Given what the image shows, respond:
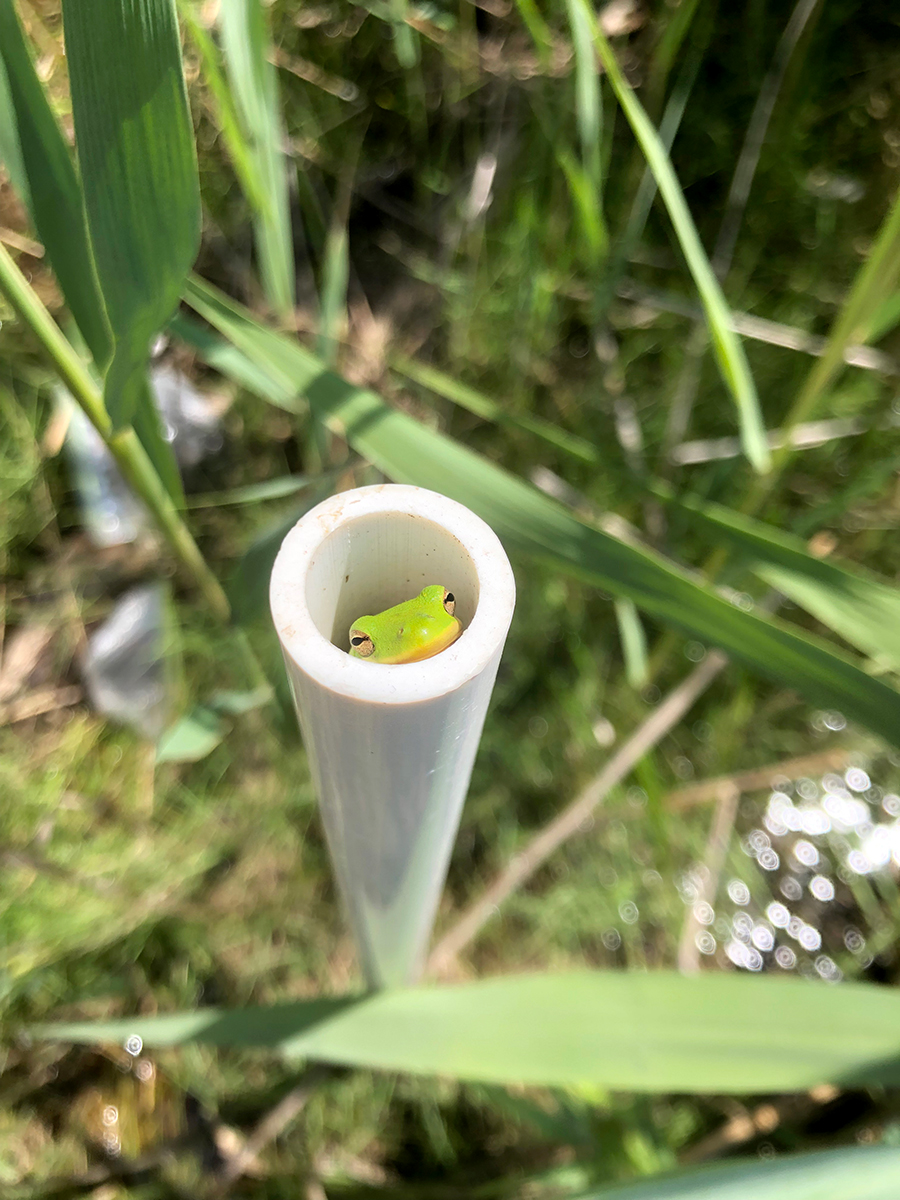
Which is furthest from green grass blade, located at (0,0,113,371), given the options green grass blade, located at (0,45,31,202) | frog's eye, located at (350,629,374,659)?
frog's eye, located at (350,629,374,659)

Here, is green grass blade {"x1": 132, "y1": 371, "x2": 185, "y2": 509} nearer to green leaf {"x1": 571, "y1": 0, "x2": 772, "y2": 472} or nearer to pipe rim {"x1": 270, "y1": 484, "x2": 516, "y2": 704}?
pipe rim {"x1": 270, "y1": 484, "x2": 516, "y2": 704}

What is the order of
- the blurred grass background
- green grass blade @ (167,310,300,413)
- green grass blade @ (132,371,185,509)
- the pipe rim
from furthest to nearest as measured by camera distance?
the blurred grass background < green grass blade @ (167,310,300,413) < green grass blade @ (132,371,185,509) < the pipe rim

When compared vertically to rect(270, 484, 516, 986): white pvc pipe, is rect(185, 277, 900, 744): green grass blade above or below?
below

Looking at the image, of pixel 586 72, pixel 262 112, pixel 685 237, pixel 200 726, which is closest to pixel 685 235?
pixel 685 237

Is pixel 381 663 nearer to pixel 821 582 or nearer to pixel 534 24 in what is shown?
pixel 821 582

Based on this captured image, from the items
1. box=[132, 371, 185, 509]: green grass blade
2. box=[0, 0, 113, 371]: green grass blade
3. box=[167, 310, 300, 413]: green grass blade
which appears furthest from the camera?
box=[167, 310, 300, 413]: green grass blade

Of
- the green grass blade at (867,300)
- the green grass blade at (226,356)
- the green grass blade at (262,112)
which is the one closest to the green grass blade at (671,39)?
the green grass blade at (867,300)
